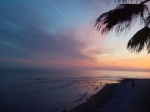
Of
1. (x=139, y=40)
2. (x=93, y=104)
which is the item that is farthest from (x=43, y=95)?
(x=139, y=40)

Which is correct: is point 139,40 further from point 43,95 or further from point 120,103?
point 43,95

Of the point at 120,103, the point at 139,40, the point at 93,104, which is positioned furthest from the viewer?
the point at 93,104

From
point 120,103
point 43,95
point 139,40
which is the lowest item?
point 43,95

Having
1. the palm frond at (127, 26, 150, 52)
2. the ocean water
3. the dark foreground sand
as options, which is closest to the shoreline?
the dark foreground sand

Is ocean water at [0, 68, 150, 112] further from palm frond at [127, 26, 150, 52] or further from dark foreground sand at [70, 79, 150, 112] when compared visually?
palm frond at [127, 26, 150, 52]

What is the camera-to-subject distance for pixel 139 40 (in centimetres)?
405

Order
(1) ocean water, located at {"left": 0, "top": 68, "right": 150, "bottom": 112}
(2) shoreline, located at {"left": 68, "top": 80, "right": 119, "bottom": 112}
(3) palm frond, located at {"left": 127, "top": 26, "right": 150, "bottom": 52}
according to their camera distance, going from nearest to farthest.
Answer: (3) palm frond, located at {"left": 127, "top": 26, "right": 150, "bottom": 52}
(2) shoreline, located at {"left": 68, "top": 80, "right": 119, "bottom": 112}
(1) ocean water, located at {"left": 0, "top": 68, "right": 150, "bottom": 112}

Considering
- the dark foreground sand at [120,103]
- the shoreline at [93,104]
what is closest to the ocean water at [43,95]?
the shoreline at [93,104]

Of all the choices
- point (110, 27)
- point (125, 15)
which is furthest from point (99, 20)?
point (125, 15)

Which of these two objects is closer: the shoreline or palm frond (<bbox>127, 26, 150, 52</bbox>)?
palm frond (<bbox>127, 26, 150, 52</bbox>)

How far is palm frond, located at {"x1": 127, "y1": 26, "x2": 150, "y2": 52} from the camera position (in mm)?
4016

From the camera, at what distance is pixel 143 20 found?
3912 millimetres

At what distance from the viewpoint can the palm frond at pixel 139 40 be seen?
4.02m

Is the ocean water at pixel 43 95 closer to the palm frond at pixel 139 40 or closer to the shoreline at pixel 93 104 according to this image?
the shoreline at pixel 93 104
